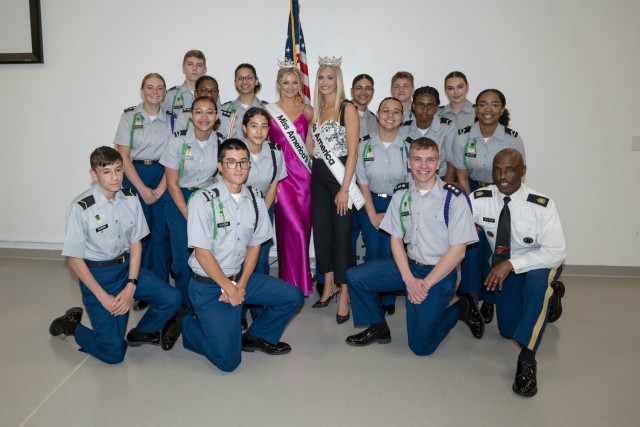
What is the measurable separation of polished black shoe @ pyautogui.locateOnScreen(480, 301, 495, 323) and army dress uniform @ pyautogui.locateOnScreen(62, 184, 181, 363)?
6.72ft

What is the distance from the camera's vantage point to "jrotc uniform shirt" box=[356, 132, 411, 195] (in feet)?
11.2

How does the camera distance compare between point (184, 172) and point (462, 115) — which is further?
point (462, 115)

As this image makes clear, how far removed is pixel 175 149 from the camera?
3.35 metres

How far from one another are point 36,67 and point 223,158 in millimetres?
3101

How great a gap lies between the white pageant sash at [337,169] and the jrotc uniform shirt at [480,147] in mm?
809

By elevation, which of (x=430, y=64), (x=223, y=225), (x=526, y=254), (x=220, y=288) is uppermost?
(x=430, y=64)

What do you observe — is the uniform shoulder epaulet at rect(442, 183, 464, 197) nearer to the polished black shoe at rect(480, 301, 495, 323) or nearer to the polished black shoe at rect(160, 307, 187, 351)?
the polished black shoe at rect(480, 301, 495, 323)

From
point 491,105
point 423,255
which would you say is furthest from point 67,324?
point 491,105

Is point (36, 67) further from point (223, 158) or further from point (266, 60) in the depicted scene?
point (223, 158)

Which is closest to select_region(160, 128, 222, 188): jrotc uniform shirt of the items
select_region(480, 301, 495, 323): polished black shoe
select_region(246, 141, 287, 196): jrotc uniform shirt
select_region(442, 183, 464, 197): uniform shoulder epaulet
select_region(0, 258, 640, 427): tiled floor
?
select_region(246, 141, 287, 196): jrotc uniform shirt

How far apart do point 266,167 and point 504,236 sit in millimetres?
1509

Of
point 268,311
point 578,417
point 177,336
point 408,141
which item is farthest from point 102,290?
point 578,417

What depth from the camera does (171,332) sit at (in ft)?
10.3

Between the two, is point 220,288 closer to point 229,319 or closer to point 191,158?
point 229,319
